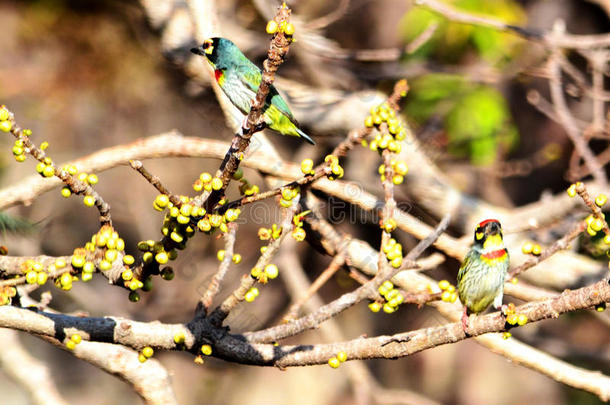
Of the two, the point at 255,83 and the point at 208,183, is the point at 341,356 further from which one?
the point at 255,83

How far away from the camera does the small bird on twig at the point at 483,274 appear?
7.09 feet

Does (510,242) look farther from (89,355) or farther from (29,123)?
(29,123)

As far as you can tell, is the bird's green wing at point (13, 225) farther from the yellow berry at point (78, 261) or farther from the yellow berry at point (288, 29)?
the yellow berry at point (288, 29)

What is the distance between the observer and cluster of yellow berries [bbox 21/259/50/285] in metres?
1.57

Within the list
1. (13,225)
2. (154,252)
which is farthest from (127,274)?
(13,225)

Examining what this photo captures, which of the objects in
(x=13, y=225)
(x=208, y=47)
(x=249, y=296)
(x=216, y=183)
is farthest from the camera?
(x=13, y=225)

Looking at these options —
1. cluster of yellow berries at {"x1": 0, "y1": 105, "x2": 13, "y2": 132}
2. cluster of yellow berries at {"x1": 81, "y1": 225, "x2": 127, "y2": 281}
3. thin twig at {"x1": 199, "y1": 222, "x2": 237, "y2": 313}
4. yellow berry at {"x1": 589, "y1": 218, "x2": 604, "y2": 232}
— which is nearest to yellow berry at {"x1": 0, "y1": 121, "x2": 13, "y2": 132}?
cluster of yellow berries at {"x1": 0, "y1": 105, "x2": 13, "y2": 132}

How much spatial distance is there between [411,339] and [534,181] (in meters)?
4.59

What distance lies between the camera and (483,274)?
2221 millimetres

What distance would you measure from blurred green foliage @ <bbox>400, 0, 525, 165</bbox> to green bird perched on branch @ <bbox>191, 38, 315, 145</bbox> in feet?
8.54

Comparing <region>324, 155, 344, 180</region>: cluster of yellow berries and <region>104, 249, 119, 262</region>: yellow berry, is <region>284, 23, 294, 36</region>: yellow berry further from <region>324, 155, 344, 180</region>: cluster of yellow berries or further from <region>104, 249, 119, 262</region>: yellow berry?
<region>104, 249, 119, 262</region>: yellow berry

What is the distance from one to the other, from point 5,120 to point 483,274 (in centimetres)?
158

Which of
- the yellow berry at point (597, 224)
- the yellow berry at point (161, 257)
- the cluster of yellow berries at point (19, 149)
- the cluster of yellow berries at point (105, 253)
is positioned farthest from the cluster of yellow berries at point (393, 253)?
the cluster of yellow berries at point (19, 149)

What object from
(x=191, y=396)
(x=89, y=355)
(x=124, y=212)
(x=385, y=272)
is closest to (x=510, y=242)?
(x=385, y=272)
